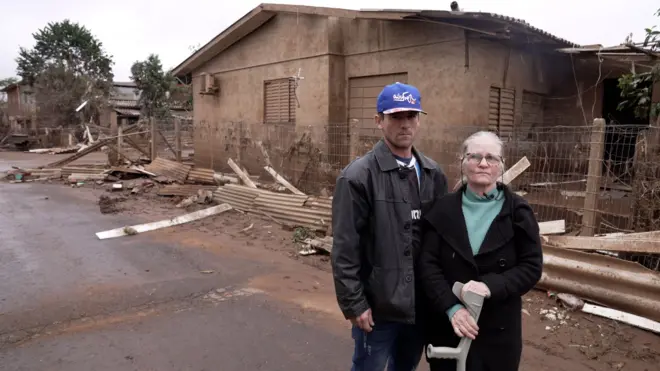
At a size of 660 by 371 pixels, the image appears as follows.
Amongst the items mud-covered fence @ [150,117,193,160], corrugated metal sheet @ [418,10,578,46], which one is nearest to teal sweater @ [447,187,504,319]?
corrugated metal sheet @ [418,10,578,46]

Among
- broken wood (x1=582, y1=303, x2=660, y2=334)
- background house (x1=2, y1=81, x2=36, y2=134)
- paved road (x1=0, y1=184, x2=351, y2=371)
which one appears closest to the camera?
paved road (x1=0, y1=184, x2=351, y2=371)

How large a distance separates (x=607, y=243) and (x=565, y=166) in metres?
1.60

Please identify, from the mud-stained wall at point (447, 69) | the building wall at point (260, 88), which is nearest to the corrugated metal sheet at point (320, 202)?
the mud-stained wall at point (447, 69)

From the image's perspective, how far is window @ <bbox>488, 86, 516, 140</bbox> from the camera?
8812 mm

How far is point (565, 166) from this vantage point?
600 centimetres

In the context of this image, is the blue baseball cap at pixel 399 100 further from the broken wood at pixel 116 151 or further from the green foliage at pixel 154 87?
the green foliage at pixel 154 87

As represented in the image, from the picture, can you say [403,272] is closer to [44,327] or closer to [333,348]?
[333,348]

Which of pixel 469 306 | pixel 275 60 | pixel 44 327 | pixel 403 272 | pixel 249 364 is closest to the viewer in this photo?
pixel 469 306

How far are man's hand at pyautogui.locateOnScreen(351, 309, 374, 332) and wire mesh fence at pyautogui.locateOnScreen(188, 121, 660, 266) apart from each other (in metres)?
3.94

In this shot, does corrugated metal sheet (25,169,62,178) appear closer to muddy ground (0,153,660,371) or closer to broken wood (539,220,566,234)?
muddy ground (0,153,660,371)

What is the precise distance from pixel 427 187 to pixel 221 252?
16.1ft

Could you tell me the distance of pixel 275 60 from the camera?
12.4 meters

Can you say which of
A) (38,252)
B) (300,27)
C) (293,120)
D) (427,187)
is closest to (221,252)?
(38,252)

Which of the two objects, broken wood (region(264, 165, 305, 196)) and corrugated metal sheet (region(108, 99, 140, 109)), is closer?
broken wood (region(264, 165, 305, 196))
